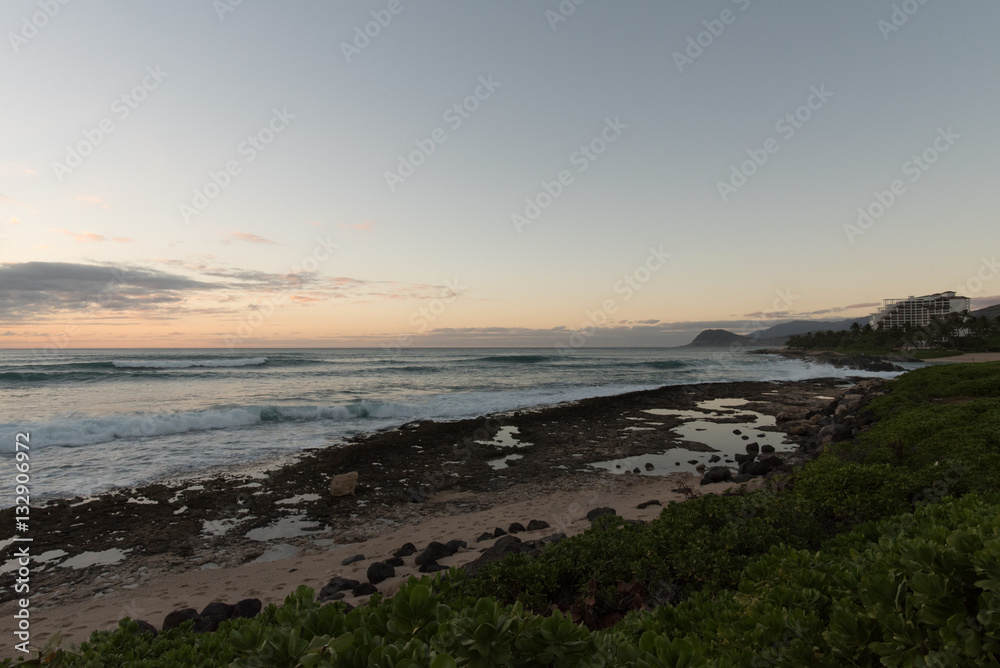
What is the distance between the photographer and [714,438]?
1723 centimetres

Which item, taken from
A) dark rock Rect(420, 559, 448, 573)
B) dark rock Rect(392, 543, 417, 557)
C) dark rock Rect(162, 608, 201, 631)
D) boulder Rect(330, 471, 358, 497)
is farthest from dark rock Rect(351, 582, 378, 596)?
boulder Rect(330, 471, 358, 497)

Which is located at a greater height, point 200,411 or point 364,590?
point 200,411

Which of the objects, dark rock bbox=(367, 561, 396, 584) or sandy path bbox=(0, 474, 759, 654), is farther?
dark rock bbox=(367, 561, 396, 584)

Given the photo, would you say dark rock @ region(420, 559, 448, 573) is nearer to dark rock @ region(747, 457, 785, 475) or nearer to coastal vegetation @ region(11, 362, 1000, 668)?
coastal vegetation @ region(11, 362, 1000, 668)

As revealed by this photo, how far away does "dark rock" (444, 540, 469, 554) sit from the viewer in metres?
7.91

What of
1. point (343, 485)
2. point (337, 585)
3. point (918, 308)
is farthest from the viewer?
point (918, 308)

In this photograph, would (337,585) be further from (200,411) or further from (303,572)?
(200,411)

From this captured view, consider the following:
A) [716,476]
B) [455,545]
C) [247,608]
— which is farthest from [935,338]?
[247,608]

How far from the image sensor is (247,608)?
20.0 feet

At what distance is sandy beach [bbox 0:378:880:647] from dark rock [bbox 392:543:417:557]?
0.24 m

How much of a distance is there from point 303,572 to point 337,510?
2.90m

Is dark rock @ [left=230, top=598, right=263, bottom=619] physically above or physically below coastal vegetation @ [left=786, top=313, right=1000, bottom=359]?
below

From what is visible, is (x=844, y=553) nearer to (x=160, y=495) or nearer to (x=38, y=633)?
(x=38, y=633)

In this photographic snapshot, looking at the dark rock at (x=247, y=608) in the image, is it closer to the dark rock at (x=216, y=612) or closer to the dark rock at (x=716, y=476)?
the dark rock at (x=216, y=612)
